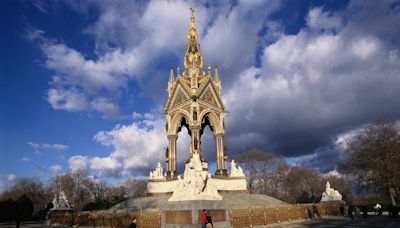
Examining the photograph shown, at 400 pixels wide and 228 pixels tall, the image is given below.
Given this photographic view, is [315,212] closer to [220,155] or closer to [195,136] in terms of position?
[220,155]

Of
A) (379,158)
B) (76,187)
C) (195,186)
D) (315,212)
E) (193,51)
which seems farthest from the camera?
(76,187)

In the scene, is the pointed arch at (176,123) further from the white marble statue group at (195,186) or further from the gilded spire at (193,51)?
the white marble statue group at (195,186)

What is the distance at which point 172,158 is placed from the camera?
3081 cm

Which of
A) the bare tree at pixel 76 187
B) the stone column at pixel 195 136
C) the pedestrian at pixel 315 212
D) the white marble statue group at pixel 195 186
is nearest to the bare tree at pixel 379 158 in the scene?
the pedestrian at pixel 315 212

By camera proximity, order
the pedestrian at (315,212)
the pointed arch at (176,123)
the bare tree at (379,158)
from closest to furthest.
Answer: the pedestrian at (315,212)
the bare tree at (379,158)
the pointed arch at (176,123)

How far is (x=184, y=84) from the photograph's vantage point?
32.1 metres

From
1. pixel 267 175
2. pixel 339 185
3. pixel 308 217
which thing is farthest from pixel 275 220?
pixel 339 185

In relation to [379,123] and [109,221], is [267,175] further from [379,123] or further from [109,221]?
[109,221]

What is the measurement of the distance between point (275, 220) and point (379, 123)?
20.5 m

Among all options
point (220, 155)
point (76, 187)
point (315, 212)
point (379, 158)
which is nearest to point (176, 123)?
point (220, 155)

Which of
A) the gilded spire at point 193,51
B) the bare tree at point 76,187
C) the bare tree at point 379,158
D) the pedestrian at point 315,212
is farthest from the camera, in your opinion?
the bare tree at point 76,187

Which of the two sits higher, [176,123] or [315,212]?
[176,123]

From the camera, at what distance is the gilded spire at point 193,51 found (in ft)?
111

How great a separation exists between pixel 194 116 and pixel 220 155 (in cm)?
479
